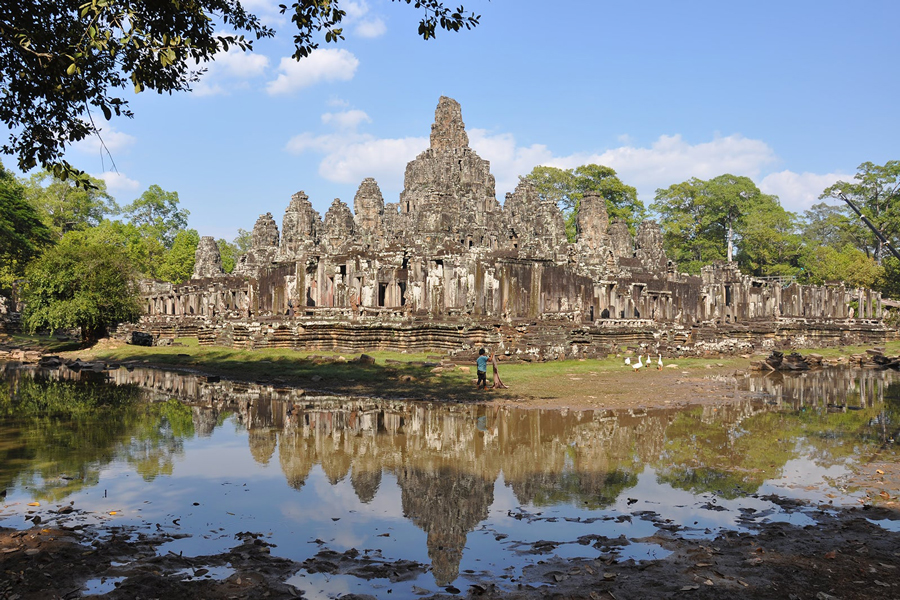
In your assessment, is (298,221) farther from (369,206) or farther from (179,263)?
(179,263)

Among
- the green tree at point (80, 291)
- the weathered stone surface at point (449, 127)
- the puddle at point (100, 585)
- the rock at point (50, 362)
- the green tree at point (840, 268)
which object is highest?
the weathered stone surface at point (449, 127)

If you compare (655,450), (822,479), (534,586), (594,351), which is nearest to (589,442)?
(655,450)

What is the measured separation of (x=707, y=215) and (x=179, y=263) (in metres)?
51.2

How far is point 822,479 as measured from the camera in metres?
8.28

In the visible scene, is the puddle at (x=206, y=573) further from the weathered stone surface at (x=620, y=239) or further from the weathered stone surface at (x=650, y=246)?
the weathered stone surface at (x=620, y=239)

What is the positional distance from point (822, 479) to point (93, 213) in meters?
81.5

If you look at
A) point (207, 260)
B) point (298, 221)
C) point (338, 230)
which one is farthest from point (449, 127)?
point (207, 260)

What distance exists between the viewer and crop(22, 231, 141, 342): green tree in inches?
1206

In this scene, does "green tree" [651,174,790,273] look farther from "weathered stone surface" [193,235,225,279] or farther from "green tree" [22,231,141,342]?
Answer: "green tree" [22,231,141,342]

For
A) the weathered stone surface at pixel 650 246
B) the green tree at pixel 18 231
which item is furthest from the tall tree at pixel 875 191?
the green tree at pixel 18 231

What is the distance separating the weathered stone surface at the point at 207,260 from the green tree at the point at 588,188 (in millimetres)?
29621

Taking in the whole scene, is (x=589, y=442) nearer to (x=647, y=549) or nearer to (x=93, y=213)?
(x=647, y=549)

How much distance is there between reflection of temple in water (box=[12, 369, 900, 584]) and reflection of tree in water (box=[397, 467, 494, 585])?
0.04ft

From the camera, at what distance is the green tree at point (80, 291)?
30.6m
